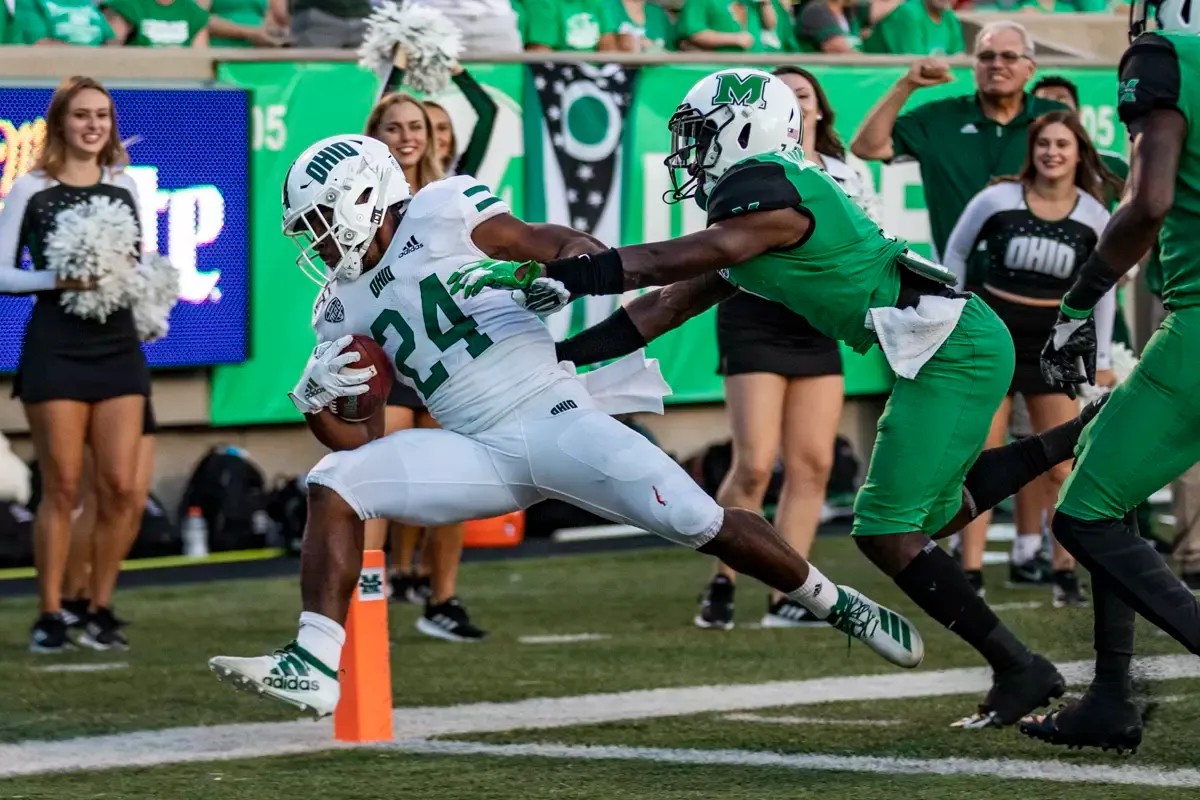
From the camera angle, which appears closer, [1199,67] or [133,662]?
[1199,67]

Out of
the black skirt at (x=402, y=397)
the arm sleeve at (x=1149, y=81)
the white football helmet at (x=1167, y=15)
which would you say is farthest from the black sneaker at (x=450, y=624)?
the arm sleeve at (x=1149, y=81)

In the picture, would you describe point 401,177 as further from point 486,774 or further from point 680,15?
point 680,15

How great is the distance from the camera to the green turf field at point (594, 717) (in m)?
5.34

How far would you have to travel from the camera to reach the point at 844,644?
7738 millimetres

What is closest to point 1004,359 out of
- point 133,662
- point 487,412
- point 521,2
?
point 487,412

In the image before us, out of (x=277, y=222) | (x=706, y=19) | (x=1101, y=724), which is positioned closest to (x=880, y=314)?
(x=1101, y=724)

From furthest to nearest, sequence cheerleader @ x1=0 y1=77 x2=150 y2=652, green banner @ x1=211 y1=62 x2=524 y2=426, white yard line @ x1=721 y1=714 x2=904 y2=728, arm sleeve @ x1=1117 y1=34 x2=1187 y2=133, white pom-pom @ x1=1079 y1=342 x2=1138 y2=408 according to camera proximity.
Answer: green banner @ x1=211 y1=62 x2=524 y2=426 < white pom-pom @ x1=1079 y1=342 x2=1138 y2=408 < cheerleader @ x1=0 y1=77 x2=150 y2=652 < white yard line @ x1=721 y1=714 x2=904 y2=728 < arm sleeve @ x1=1117 y1=34 x2=1187 y2=133

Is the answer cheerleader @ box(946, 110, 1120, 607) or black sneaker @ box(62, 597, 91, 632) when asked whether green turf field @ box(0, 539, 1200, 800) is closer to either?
black sneaker @ box(62, 597, 91, 632)

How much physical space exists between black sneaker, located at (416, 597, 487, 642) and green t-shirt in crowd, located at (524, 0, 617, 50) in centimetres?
446

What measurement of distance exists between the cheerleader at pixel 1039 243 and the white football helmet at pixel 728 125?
297 centimetres

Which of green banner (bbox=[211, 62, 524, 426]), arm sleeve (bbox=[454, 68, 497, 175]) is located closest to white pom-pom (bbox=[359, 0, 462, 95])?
arm sleeve (bbox=[454, 68, 497, 175])

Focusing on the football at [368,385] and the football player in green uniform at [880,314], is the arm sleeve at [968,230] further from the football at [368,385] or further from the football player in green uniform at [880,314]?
the football at [368,385]

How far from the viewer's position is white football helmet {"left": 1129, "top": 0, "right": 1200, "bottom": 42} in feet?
17.0

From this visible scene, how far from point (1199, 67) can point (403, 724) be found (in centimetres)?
282
